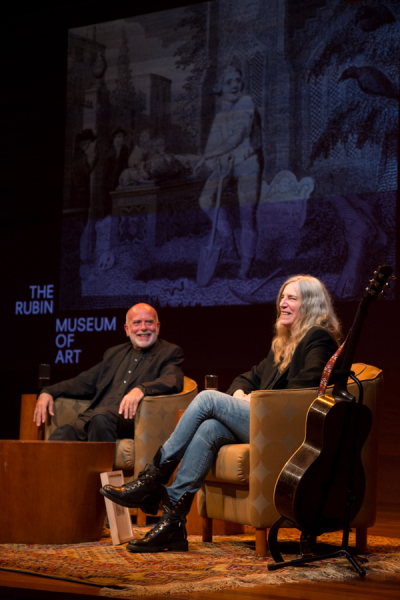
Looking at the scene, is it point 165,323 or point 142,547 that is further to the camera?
point 165,323

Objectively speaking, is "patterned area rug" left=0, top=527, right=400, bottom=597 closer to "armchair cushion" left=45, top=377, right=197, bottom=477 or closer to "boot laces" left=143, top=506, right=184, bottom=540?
"boot laces" left=143, top=506, right=184, bottom=540

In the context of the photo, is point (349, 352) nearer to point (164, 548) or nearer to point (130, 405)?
point (164, 548)

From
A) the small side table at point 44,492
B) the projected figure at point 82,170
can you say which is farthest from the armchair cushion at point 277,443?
the projected figure at point 82,170

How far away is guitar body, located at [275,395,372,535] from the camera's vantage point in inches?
102

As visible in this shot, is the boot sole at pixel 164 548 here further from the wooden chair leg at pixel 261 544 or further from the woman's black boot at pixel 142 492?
the wooden chair leg at pixel 261 544

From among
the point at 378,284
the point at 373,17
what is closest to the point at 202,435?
the point at 378,284

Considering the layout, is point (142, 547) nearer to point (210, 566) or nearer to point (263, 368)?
point (210, 566)

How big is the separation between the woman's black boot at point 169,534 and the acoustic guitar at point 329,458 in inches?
21.3

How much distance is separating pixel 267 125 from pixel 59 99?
1813 mm

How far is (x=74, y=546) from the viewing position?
3.18 metres

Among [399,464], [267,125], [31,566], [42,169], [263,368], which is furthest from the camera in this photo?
[42,169]

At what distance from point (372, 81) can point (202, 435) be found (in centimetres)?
251

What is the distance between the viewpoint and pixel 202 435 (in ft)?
10.5

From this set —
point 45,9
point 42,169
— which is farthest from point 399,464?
point 45,9
